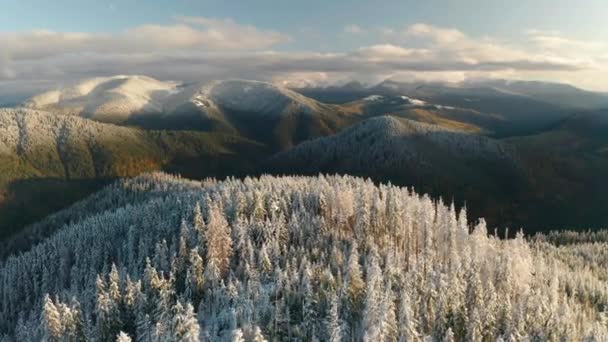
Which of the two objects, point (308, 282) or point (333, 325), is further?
point (308, 282)

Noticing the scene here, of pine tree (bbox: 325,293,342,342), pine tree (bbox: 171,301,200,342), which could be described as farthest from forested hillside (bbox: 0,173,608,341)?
pine tree (bbox: 325,293,342,342)

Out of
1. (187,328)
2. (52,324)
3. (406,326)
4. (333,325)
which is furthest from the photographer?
(52,324)

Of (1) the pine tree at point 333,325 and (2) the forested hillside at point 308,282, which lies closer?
(1) the pine tree at point 333,325

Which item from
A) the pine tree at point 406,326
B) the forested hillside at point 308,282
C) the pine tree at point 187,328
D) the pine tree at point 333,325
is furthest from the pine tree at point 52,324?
the pine tree at point 406,326

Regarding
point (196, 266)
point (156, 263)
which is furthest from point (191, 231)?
point (196, 266)

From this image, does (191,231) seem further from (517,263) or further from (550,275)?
(550,275)

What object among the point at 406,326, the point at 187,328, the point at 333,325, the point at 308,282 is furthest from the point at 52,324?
the point at 406,326

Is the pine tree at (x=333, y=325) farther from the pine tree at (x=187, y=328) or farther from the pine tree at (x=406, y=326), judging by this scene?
the pine tree at (x=187, y=328)

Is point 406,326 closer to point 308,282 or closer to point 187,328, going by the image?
point 308,282
